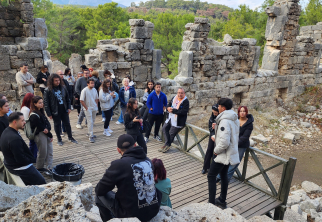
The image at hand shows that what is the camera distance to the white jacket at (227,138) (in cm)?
404

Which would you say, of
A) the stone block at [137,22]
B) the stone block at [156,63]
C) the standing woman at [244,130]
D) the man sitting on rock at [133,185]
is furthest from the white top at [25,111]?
the stone block at [156,63]

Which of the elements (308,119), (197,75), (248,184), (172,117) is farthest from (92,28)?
(248,184)

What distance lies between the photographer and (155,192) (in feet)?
9.72

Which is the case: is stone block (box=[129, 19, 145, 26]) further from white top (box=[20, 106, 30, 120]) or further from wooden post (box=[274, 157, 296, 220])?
wooden post (box=[274, 157, 296, 220])

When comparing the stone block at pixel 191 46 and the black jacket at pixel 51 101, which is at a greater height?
the stone block at pixel 191 46

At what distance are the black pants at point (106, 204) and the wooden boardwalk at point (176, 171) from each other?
1451 millimetres

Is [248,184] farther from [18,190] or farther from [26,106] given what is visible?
[26,106]

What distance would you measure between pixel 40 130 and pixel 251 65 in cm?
977

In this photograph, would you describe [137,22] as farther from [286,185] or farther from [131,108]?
[286,185]

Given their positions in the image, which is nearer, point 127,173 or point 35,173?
point 127,173

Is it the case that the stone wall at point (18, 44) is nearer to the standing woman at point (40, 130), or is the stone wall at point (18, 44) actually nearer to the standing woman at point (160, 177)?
the standing woman at point (40, 130)

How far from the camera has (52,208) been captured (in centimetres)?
217

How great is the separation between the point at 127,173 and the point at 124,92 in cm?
474

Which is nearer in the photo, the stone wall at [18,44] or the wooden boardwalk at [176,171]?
the wooden boardwalk at [176,171]
